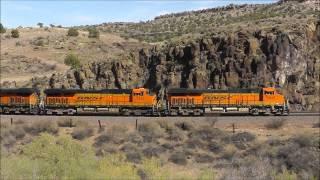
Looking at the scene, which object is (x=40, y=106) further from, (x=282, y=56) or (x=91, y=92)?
(x=282, y=56)

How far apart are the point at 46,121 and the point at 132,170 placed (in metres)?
15.5

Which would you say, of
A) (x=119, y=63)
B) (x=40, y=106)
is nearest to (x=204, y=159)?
(x=40, y=106)

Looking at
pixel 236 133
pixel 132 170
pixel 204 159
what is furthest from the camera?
pixel 236 133

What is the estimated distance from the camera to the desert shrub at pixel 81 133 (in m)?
36.4

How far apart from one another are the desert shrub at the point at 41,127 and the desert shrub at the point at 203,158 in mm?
10772

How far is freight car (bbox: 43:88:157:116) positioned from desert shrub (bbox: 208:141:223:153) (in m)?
10.7

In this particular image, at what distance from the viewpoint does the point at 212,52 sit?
168 feet

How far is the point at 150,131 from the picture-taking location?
121ft

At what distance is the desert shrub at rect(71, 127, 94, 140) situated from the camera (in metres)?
36.4

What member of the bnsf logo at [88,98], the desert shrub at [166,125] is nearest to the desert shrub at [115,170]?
the desert shrub at [166,125]

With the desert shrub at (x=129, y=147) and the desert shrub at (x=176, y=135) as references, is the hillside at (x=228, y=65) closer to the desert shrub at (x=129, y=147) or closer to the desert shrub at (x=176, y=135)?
the desert shrub at (x=176, y=135)

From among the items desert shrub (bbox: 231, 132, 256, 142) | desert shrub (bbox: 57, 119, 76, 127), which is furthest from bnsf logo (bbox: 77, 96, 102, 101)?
desert shrub (bbox: 231, 132, 256, 142)

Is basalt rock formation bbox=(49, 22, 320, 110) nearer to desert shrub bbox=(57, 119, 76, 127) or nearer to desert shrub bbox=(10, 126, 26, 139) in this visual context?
desert shrub bbox=(57, 119, 76, 127)

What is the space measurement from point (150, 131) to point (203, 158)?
5.71 metres
